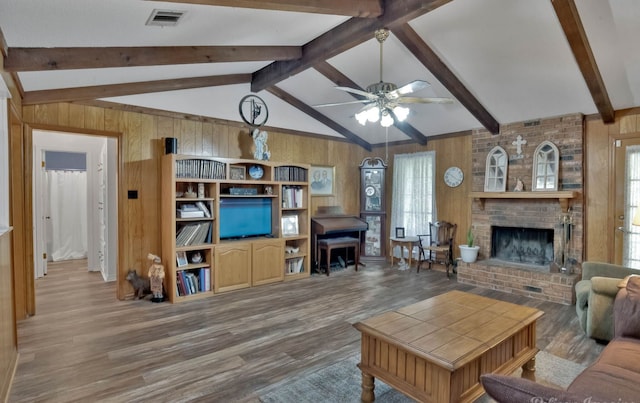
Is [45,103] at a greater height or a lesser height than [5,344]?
greater

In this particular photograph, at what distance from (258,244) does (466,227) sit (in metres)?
3.51

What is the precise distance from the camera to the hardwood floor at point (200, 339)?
247 centimetres

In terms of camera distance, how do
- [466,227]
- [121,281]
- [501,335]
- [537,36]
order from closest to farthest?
1. [501,335]
2. [537,36]
3. [121,281]
4. [466,227]

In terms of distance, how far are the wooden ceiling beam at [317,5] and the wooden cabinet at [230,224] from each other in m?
2.53

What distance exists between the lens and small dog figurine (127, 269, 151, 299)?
14.4ft

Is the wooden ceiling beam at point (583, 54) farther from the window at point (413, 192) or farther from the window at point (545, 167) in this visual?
the window at point (413, 192)

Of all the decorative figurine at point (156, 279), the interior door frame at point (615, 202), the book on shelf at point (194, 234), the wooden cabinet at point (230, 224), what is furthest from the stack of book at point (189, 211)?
the interior door frame at point (615, 202)

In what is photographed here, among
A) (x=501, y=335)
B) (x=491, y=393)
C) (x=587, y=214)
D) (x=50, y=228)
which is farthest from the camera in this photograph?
(x=50, y=228)

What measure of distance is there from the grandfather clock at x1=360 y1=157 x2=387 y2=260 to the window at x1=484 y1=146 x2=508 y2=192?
192cm

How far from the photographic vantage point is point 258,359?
2846 millimetres

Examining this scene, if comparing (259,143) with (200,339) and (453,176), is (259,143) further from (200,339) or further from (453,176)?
(453,176)

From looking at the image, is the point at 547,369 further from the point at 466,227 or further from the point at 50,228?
the point at 50,228

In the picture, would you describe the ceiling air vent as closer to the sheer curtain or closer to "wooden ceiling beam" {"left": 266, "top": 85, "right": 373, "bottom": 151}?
"wooden ceiling beam" {"left": 266, "top": 85, "right": 373, "bottom": 151}

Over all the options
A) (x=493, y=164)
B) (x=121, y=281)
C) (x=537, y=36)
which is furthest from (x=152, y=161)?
(x=493, y=164)
